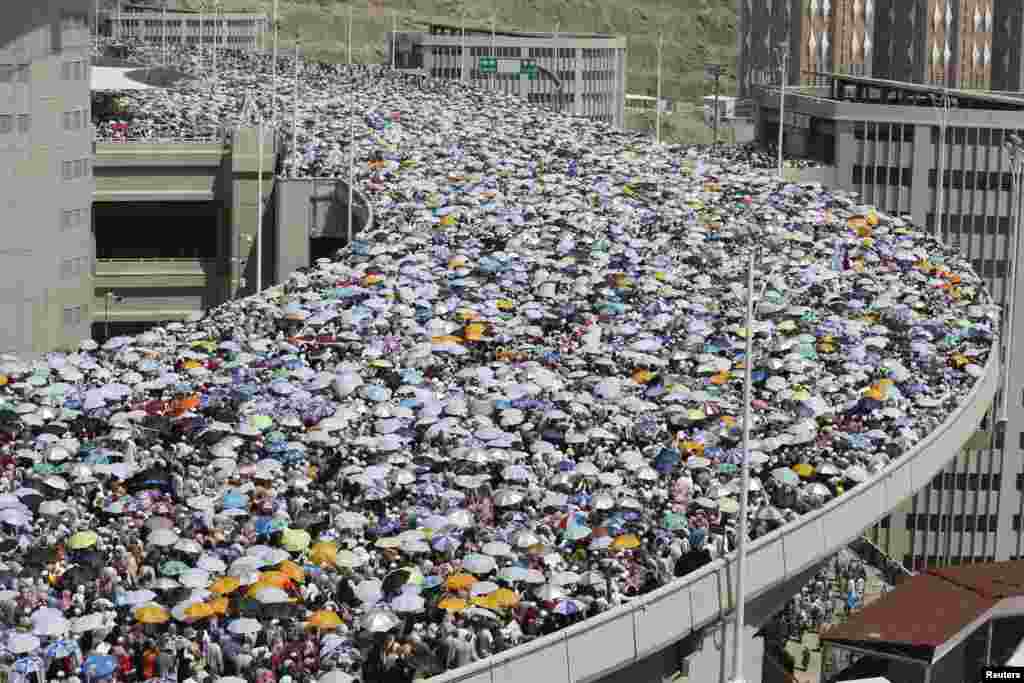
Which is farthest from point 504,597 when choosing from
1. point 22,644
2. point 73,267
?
point 73,267

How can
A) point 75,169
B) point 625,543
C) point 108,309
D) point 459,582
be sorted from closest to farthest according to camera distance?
point 459,582 < point 625,543 < point 75,169 < point 108,309

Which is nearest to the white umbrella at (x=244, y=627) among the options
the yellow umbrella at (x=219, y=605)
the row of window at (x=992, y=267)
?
the yellow umbrella at (x=219, y=605)

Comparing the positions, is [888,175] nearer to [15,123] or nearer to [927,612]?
[15,123]

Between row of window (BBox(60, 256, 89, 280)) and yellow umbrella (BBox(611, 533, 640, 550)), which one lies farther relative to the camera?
row of window (BBox(60, 256, 89, 280))

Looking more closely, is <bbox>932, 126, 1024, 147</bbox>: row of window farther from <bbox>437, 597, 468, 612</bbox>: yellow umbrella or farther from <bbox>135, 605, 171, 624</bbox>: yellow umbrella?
<bbox>135, 605, 171, 624</bbox>: yellow umbrella

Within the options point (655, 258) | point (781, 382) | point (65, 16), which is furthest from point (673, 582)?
point (65, 16)

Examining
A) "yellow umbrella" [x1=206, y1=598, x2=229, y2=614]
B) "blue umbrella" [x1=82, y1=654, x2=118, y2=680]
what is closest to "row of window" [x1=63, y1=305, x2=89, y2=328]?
"yellow umbrella" [x1=206, y1=598, x2=229, y2=614]
